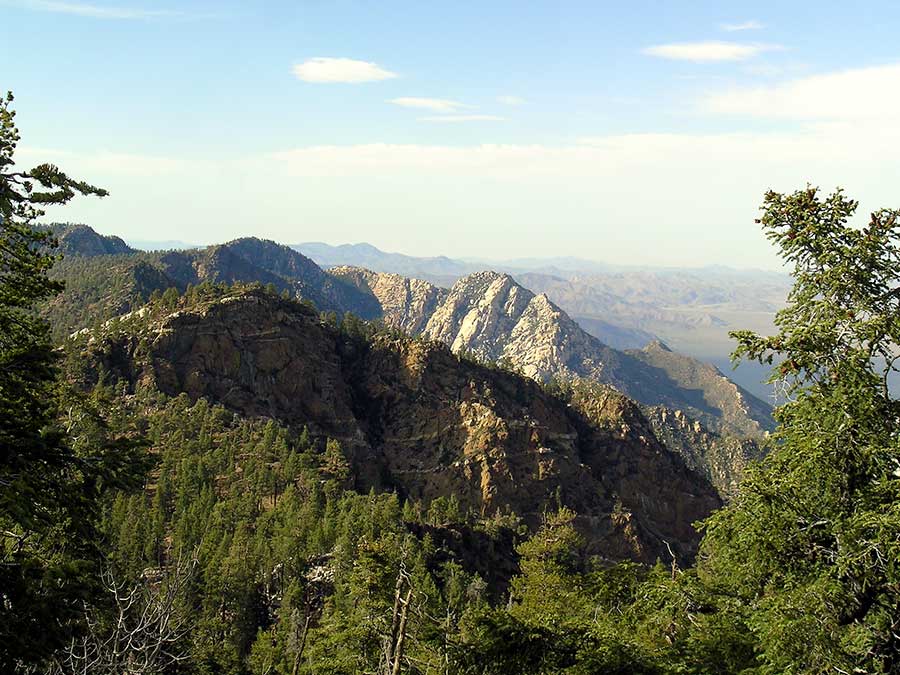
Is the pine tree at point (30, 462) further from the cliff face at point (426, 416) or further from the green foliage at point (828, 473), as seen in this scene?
the cliff face at point (426, 416)

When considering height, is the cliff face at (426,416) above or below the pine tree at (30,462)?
below

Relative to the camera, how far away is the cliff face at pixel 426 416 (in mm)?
132625

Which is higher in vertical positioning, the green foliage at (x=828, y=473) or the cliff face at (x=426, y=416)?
the green foliage at (x=828, y=473)

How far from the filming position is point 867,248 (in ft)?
43.5

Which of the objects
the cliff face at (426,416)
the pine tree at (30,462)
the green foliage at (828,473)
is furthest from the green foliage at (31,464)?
the cliff face at (426,416)

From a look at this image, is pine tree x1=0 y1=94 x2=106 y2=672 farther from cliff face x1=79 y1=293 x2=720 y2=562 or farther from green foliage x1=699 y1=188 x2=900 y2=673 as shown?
cliff face x1=79 y1=293 x2=720 y2=562

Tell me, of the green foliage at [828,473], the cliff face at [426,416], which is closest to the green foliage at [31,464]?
the green foliage at [828,473]

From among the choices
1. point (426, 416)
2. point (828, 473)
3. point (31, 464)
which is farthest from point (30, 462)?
point (426, 416)

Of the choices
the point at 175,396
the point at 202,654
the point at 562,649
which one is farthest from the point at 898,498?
the point at 175,396

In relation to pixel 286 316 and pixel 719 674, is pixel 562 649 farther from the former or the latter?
pixel 286 316

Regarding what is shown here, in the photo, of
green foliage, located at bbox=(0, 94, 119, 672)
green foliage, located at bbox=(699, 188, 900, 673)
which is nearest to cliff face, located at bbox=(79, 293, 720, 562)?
green foliage, located at bbox=(0, 94, 119, 672)

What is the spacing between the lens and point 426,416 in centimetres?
15325

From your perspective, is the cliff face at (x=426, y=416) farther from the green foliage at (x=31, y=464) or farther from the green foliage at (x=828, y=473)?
the green foliage at (x=828, y=473)

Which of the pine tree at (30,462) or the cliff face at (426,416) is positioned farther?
the cliff face at (426,416)
